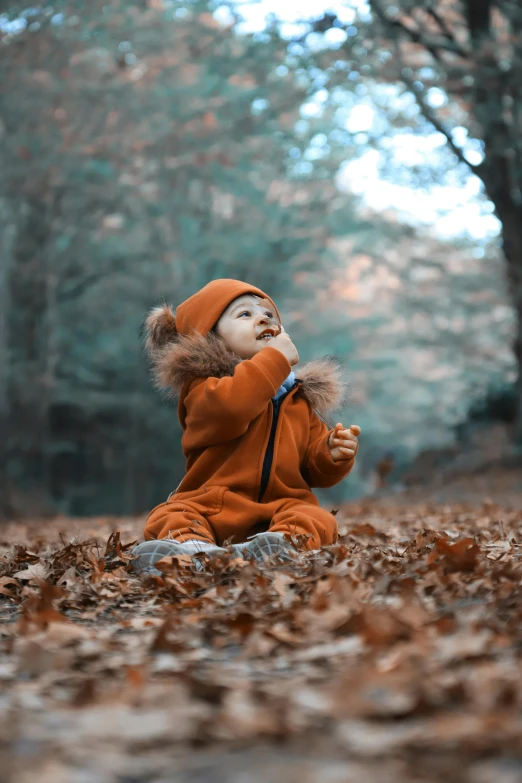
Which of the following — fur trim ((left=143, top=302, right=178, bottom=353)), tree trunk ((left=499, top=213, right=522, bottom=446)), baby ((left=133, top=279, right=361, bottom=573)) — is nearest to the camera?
baby ((left=133, top=279, right=361, bottom=573))

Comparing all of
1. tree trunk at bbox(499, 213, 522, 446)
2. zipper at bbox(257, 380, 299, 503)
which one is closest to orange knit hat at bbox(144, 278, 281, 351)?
zipper at bbox(257, 380, 299, 503)

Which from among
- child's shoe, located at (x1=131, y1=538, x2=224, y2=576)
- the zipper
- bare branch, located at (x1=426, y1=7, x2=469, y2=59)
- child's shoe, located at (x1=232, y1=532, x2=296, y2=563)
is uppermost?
child's shoe, located at (x1=131, y1=538, x2=224, y2=576)

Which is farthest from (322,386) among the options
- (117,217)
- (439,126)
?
(117,217)

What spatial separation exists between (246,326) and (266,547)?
1241 millimetres

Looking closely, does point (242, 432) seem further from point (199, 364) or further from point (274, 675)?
point (274, 675)

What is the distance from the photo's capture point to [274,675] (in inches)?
77.2

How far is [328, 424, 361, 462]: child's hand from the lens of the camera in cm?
418

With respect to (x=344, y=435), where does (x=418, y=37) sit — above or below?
below

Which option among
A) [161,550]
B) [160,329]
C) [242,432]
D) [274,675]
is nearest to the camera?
[274,675]

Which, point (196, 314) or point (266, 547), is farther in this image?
point (196, 314)

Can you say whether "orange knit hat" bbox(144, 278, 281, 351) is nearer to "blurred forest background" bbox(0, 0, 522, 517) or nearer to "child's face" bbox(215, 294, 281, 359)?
"child's face" bbox(215, 294, 281, 359)

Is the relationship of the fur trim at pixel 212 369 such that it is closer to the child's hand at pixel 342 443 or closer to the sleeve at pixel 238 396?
the sleeve at pixel 238 396

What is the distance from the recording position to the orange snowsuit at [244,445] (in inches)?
155

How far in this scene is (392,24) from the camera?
1058 centimetres
